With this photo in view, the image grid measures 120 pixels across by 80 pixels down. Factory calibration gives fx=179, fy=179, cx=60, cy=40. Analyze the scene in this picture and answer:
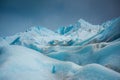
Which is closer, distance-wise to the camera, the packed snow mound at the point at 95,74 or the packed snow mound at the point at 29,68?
the packed snow mound at the point at 95,74

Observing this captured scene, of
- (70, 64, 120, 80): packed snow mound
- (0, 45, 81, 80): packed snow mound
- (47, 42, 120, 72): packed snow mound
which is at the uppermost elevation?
(47, 42, 120, 72): packed snow mound

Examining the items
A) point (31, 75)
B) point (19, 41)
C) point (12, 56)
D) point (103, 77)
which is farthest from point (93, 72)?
point (19, 41)

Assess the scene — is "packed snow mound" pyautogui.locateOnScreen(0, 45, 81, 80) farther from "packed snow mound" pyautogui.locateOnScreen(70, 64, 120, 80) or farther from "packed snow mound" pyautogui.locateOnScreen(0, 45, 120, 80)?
"packed snow mound" pyautogui.locateOnScreen(70, 64, 120, 80)

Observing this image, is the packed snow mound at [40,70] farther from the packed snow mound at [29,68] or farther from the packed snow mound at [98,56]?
the packed snow mound at [98,56]

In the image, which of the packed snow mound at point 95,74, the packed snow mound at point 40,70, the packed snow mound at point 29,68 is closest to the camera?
the packed snow mound at point 95,74

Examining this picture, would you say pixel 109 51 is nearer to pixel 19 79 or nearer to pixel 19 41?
pixel 19 79

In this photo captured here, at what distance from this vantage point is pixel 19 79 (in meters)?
10.6

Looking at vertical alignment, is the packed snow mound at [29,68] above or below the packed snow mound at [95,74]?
above

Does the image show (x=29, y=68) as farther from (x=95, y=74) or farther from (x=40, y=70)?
(x=95, y=74)

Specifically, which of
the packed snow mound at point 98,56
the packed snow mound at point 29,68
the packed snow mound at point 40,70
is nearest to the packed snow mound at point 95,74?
the packed snow mound at point 40,70

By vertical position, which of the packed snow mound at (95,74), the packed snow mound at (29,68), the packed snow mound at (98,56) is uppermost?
the packed snow mound at (98,56)

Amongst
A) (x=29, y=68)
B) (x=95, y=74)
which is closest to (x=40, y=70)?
(x=29, y=68)

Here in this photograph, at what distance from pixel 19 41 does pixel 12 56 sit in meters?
52.3

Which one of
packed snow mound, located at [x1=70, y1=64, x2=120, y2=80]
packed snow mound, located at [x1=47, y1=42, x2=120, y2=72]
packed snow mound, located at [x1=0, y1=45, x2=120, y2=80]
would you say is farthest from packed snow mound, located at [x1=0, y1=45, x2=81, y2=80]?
packed snow mound, located at [x1=47, y1=42, x2=120, y2=72]
